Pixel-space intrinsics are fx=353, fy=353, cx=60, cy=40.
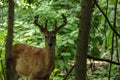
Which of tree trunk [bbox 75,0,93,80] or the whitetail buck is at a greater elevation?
tree trunk [bbox 75,0,93,80]

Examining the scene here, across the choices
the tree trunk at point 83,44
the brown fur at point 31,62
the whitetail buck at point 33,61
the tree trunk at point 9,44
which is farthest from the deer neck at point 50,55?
the tree trunk at point 83,44

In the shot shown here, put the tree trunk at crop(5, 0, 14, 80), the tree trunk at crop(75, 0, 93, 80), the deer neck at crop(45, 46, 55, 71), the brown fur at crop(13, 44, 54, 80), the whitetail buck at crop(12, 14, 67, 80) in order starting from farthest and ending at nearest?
the brown fur at crop(13, 44, 54, 80) < the whitetail buck at crop(12, 14, 67, 80) < the deer neck at crop(45, 46, 55, 71) < the tree trunk at crop(5, 0, 14, 80) < the tree trunk at crop(75, 0, 93, 80)

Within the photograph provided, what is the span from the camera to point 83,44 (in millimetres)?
1998

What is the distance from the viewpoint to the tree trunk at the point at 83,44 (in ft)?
6.51

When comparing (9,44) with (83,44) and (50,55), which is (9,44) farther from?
(50,55)

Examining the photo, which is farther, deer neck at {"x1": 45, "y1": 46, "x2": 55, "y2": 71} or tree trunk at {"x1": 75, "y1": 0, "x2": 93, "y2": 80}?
deer neck at {"x1": 45, "y1": 46, "x2": 55, "y2": 71}

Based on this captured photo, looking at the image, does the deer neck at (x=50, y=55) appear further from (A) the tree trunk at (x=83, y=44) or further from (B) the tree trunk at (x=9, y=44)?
(A) the tree trunk at (x=83, y=44)

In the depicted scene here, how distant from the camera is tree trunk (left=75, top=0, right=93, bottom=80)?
198 cm

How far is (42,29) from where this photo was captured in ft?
22.7

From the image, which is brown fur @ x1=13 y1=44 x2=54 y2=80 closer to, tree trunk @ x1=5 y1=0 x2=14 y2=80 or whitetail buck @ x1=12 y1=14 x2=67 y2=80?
whitetail buck @ x1=12 y1=14 x2=67 y2=80

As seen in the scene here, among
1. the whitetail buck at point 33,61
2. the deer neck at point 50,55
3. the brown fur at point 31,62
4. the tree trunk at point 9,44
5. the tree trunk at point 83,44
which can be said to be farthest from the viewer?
the brown fur at point 31,62

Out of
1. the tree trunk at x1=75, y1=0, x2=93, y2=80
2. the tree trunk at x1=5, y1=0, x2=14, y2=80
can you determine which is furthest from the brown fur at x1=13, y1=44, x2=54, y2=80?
the tree trunk at x1=75, y1=0, x2=93, y2=80

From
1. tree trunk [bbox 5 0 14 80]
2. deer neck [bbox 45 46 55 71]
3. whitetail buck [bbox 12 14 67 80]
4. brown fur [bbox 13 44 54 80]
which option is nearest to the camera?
tree trunk [bbox 5 0 14 80]

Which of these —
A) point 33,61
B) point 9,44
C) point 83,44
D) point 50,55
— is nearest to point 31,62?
point 33,61
